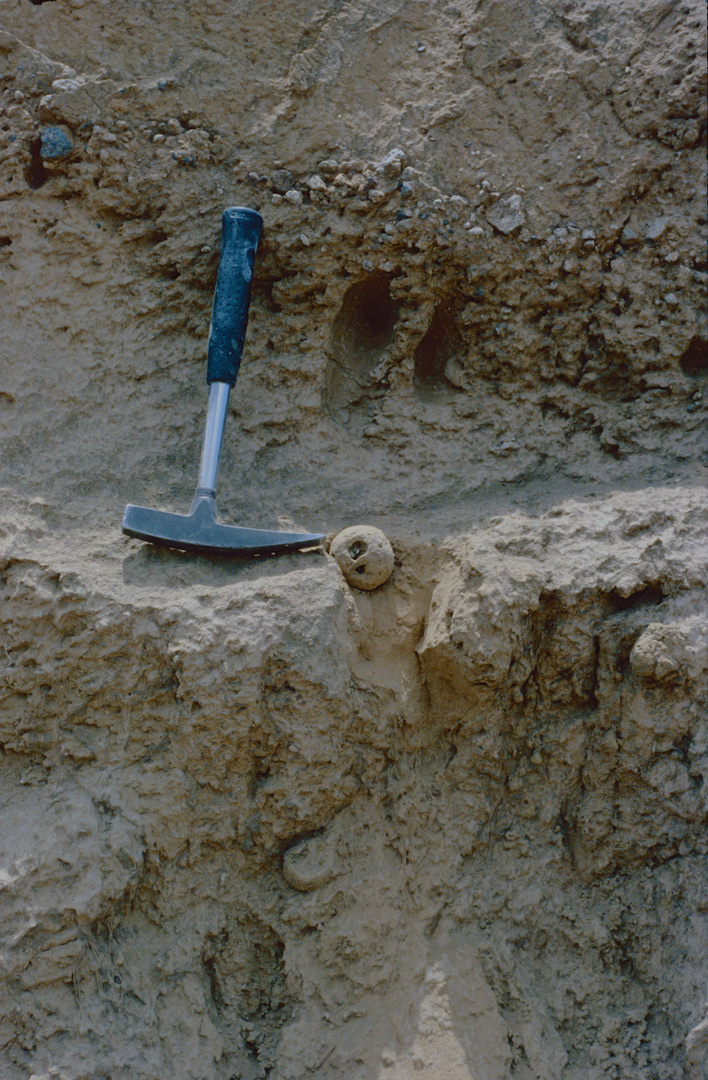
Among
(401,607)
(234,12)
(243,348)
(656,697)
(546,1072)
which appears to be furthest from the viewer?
(234,12)

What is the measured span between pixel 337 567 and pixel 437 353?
2.25 ft

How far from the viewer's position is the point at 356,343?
219 centimetres

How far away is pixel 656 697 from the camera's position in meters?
1.77

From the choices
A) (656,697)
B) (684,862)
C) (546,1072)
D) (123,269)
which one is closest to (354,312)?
(123,269)

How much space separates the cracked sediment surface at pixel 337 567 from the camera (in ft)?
5.48

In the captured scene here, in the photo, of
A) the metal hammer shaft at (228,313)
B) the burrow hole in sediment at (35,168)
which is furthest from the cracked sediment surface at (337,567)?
the metal hammer shaft at (228,313)

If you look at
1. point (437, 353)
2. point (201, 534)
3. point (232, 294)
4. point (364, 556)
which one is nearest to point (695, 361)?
point (437, 353)

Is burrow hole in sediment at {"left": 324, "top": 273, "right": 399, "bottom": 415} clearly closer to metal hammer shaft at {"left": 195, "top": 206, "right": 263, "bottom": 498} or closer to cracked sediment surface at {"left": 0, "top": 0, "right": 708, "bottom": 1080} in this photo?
cracked sediment surface at {"left": 0, "top": 0, "right": 708, "bottom": 1080}

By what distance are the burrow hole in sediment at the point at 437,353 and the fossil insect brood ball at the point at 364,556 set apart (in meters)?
0.47

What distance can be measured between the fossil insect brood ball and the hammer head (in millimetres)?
76

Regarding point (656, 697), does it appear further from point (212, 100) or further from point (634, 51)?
point (212, 100)

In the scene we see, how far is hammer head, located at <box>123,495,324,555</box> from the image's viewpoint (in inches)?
71.3

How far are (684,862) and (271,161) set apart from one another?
73.9 inches

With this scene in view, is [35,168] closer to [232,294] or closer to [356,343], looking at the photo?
[232,294]
